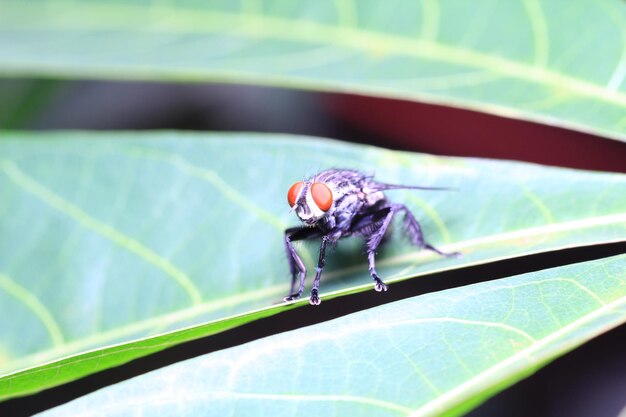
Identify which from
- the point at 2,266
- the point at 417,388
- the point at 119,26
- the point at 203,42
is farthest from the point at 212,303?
the point at 119,26

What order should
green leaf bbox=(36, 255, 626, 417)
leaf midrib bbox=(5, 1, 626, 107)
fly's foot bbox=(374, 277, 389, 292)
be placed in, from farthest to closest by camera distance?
leaf midrib bbox=(5, 1, 626, 107) < fly's foot bbox=(374, 277, 389, 292) < green leaf bbox=(36, 255, 626, 417)

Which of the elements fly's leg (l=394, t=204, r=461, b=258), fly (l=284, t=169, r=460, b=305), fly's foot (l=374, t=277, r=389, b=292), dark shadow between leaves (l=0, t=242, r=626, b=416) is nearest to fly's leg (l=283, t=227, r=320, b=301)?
fly (l=284, t=169, r=460, b=305)

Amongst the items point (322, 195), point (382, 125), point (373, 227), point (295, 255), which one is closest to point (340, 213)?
point (373, 227)

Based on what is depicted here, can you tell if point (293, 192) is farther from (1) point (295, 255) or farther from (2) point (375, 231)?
(2) point (375, 231)

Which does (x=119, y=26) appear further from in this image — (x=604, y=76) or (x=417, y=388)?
(x=417, y=388)

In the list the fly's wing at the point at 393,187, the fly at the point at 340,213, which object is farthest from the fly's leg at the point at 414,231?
the fly's wing at the point at 393,187

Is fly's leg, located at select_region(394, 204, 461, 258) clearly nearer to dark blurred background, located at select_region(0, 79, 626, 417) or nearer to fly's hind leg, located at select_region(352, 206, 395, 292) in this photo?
fly's hind leg, located at select_region(352, 206, 395, 292)
